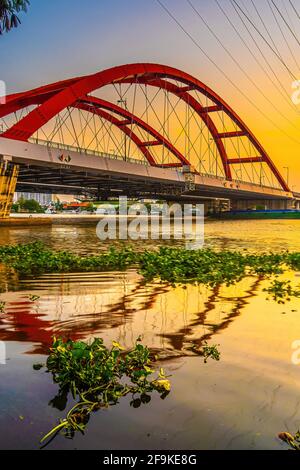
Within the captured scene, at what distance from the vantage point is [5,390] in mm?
4012

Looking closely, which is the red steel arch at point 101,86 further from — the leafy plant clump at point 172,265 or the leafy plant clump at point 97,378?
the leafy plant clump at point 97,378

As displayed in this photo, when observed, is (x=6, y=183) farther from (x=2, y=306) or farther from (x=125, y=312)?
(x=125, y=312)

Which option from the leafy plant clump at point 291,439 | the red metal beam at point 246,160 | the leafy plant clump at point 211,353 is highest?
the red metal beam at point 246,160

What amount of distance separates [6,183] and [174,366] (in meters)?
38.3

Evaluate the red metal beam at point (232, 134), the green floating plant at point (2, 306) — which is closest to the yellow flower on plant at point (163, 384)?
the green floating plant at point (2, 306)

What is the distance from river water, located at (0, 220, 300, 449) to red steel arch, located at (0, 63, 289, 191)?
33781mm

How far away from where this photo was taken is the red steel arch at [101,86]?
39969mm

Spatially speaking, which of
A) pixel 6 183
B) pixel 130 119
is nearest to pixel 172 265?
pixel 6 183

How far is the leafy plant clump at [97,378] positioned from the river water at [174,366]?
103 millimetres

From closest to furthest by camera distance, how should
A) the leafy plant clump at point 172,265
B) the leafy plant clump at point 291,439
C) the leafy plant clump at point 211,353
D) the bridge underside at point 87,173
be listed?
the leafy plant clump at point 291,439 < the leafy plant clump at point 211,353 < the leafy plant clump at point 172,265 < the bridge underside at point 87,173

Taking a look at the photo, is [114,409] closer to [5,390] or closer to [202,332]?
[5,390]

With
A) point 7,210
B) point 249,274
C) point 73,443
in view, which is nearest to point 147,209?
point 7,210

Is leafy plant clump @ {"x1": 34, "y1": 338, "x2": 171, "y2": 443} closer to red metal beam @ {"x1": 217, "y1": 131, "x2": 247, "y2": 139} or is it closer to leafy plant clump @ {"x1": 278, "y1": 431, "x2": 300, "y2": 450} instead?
leafy plant clump @ {"x1": 278, "y1": 431, "x2": 300, "y2": 450}
